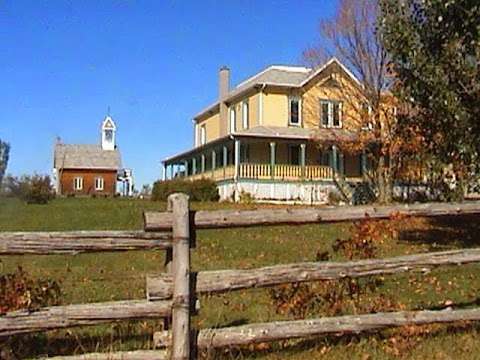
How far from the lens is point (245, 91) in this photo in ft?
137

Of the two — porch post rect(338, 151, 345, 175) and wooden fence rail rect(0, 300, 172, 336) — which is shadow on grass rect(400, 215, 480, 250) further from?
porch post rect(338, 151, 345, 175)

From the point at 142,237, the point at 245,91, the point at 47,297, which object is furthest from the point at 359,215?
the point at 245,91

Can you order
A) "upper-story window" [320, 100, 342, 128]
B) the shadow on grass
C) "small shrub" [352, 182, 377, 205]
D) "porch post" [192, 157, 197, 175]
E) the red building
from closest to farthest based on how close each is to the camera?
the shadow on grass → "upper-story window" [320, 100, 342, 128] → "small shrub" [352, 182, 377, 205] → "porch post" [192, 157, 197, 175] → the red building

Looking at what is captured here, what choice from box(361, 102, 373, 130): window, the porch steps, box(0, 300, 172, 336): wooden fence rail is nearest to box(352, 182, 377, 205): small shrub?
the porch steps

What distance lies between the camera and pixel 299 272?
623 cm

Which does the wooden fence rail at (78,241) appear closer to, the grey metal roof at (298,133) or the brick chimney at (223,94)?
the grey metal roof at (298,133)

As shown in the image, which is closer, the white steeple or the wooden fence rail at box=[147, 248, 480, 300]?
the wooden fence rail at box=[147, 248, 480, 300]

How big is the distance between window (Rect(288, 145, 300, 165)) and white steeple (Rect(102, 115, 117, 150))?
3653cm

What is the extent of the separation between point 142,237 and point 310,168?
3390cm

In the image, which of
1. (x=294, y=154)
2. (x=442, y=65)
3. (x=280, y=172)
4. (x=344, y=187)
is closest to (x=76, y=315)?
(x=442, y=65)

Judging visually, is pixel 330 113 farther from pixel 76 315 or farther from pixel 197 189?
pixel 76 315

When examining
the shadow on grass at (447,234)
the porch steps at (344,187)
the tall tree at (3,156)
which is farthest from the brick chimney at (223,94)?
the tall tree at (3,156)

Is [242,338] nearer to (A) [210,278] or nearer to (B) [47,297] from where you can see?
(A) [210,278]

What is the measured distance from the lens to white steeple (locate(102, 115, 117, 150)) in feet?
244
